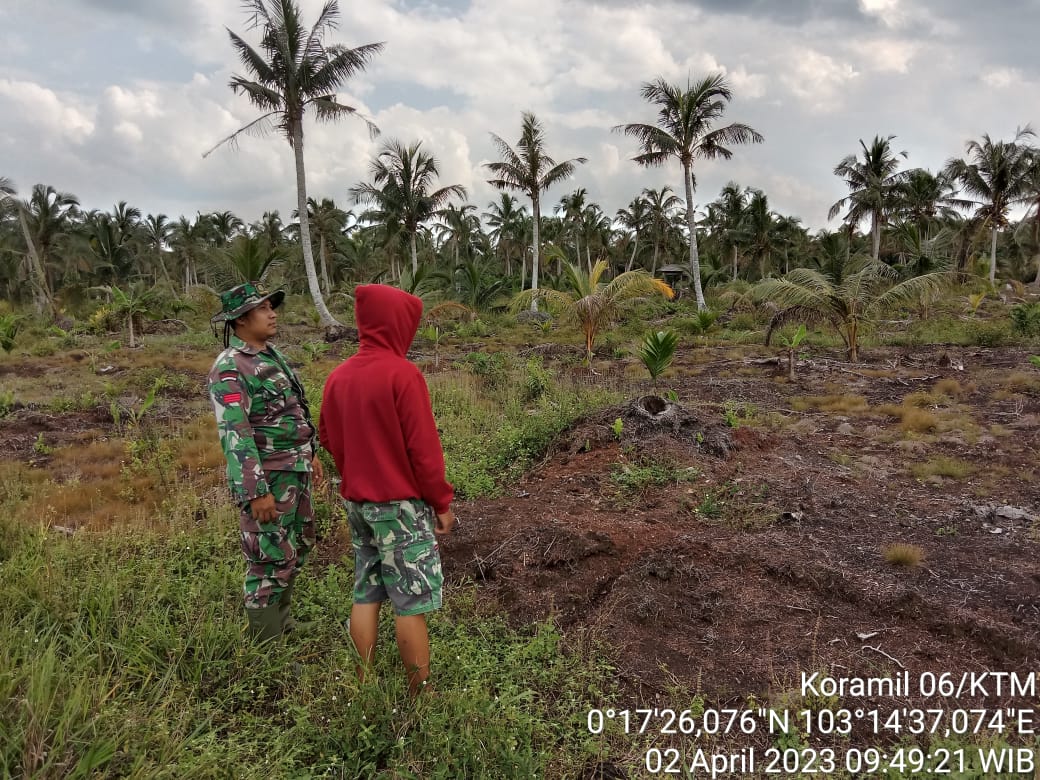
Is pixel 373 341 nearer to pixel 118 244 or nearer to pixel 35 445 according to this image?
pixel 35 445

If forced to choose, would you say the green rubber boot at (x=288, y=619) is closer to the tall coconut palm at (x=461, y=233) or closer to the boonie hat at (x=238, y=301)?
the boonie hat at (x=238, y=301)

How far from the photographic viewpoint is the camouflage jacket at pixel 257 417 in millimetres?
2312

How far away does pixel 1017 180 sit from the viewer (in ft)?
91.4

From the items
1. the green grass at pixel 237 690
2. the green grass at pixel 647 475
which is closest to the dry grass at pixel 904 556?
the green grass at pixel 647 475

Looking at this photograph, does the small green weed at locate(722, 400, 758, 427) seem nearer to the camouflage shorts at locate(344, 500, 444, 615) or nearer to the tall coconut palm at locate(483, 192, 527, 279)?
the camouflage shorts at locate(344, 500, 444, 615)

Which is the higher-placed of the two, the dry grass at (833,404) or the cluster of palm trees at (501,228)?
the cluster of palm trees at (501,228)

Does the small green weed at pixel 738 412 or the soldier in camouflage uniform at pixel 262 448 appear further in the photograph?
the small green weed at pixel 738 412

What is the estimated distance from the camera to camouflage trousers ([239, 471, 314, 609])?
2.46 m

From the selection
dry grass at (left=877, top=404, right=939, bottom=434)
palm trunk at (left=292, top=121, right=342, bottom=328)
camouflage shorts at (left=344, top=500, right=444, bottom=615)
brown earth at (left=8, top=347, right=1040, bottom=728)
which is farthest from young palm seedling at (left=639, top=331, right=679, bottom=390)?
palm trunk at (left=292, top=121, right=342, bottom=328)

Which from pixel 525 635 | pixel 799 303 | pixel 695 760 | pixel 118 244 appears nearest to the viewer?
pixel 695 760

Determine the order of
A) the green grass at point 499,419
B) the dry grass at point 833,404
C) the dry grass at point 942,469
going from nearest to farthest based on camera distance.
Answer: the dry grass at point 942,469, the green grass at point 499,419, the dry grass at point 833,404

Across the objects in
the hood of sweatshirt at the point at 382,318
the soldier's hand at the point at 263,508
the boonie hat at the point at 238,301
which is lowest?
the soldier's hand at the point at 263,508

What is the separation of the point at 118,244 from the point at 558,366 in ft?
109

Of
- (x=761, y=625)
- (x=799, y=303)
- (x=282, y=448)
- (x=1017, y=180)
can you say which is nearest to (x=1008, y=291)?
(x=1017, y=180)
